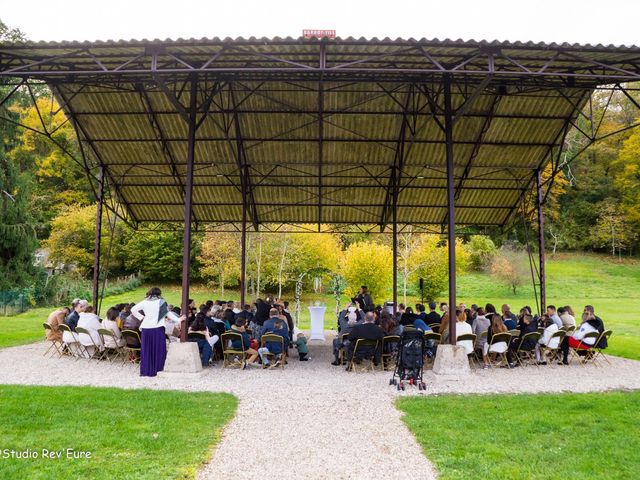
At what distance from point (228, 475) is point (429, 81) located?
30.2ft

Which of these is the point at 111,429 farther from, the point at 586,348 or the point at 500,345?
the point at 586,348

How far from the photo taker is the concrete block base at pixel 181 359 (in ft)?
30.7

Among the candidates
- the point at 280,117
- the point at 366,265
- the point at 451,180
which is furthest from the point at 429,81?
the point at 366,265

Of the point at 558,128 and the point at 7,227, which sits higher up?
the point at 558,128

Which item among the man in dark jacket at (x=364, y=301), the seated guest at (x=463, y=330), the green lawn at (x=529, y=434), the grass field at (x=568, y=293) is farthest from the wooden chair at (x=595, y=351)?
the grass field at (x=568, y=293)

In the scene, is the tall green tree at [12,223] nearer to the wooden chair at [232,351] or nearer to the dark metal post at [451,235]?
the wooden chair at [232,351]

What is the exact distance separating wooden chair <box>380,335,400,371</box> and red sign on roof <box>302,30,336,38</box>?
18.6 feet

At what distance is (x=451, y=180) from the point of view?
407 inches

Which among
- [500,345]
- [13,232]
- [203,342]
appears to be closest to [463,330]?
[500,345]

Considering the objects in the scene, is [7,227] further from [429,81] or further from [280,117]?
[429,81]

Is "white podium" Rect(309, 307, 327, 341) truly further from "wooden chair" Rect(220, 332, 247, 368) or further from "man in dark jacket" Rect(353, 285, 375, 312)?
"wooden chair" Rect(220, 332, 247, 368)

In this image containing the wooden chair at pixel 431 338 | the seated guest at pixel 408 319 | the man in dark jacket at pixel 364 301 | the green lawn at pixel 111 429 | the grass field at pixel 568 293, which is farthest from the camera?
the grass field at pixel 568 293

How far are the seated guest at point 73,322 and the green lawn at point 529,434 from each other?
738 centimetres

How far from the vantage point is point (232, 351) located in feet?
33.8
